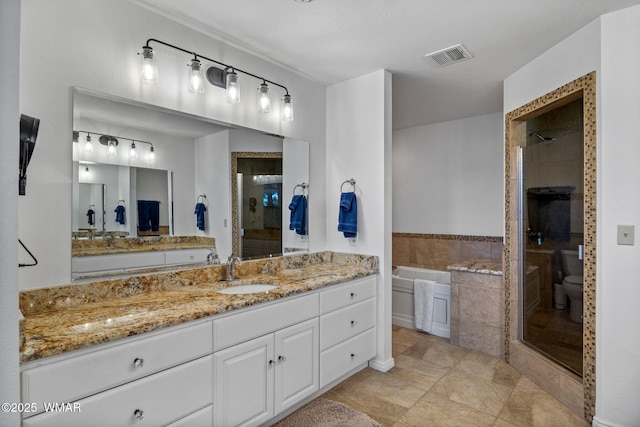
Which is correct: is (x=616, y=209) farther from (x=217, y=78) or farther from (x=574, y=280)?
(x=217, y=78)

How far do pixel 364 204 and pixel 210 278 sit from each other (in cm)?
139

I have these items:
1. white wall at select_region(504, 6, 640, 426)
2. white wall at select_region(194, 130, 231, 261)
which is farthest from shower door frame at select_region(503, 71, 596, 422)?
white wall at select_region(194, 130, 231, 261)

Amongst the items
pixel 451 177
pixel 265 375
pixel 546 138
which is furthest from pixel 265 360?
pixel 451 177

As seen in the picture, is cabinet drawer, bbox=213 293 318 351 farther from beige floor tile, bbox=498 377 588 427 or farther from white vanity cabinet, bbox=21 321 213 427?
beige floor tile, bbox=498 377 588 427

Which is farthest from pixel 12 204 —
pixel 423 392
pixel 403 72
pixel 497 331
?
pixel 497 331

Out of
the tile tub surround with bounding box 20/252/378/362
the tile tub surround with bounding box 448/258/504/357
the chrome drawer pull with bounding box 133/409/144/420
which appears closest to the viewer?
the tile tub surround with bounding box 20/252/378/362

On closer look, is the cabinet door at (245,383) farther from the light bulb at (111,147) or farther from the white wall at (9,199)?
the light bulb at (111,147)

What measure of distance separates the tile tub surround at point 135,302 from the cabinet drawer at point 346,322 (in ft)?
0.81

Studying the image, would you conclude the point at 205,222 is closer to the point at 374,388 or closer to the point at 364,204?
the point at 364,204

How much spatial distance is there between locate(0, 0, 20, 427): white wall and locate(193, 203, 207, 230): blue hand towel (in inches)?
60.5

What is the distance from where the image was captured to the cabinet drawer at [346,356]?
241 cm

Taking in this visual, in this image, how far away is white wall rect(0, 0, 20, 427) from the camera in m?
0.77

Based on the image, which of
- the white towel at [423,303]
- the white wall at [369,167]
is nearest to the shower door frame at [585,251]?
the white towel at [423,303]

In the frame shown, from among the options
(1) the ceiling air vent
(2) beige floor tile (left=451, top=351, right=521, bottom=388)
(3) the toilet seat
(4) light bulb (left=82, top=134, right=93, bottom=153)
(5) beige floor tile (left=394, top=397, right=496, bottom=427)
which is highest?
(1) the ceiling air vent
